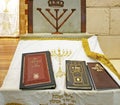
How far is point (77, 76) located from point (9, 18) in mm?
4077

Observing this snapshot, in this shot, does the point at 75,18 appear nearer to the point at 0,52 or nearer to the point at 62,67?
the point at 62,67

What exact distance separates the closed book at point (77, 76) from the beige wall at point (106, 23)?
734mm

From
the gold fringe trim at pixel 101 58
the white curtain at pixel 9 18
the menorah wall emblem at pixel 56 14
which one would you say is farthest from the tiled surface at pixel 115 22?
the white curtain at pixel 9 18

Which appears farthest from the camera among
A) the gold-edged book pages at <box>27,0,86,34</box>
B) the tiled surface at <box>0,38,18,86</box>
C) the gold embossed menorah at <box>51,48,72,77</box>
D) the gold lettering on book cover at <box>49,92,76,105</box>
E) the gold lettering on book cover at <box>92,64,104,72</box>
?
the tiled surface at <box>0,38,18,86</box>

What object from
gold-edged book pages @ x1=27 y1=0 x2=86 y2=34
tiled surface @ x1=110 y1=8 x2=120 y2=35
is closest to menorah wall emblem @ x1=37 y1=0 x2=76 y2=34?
gold-edged book pages @ x1=27 y1=0 x2=86 y2=34

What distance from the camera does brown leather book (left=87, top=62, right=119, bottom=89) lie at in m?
1.36

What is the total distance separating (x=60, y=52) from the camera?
5.95ft

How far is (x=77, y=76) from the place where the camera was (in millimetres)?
1454

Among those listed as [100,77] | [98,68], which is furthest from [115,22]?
[100,77]

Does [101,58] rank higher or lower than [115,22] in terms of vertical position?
lower

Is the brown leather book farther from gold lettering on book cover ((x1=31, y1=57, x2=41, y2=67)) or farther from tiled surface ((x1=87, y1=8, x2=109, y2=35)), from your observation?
tiled surface ((x1=87, y1=8, x2=109, y2=35))

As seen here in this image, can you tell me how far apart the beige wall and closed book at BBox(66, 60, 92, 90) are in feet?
2.41

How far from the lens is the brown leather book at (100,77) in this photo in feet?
4.46

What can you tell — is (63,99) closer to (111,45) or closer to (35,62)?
(35,62)
